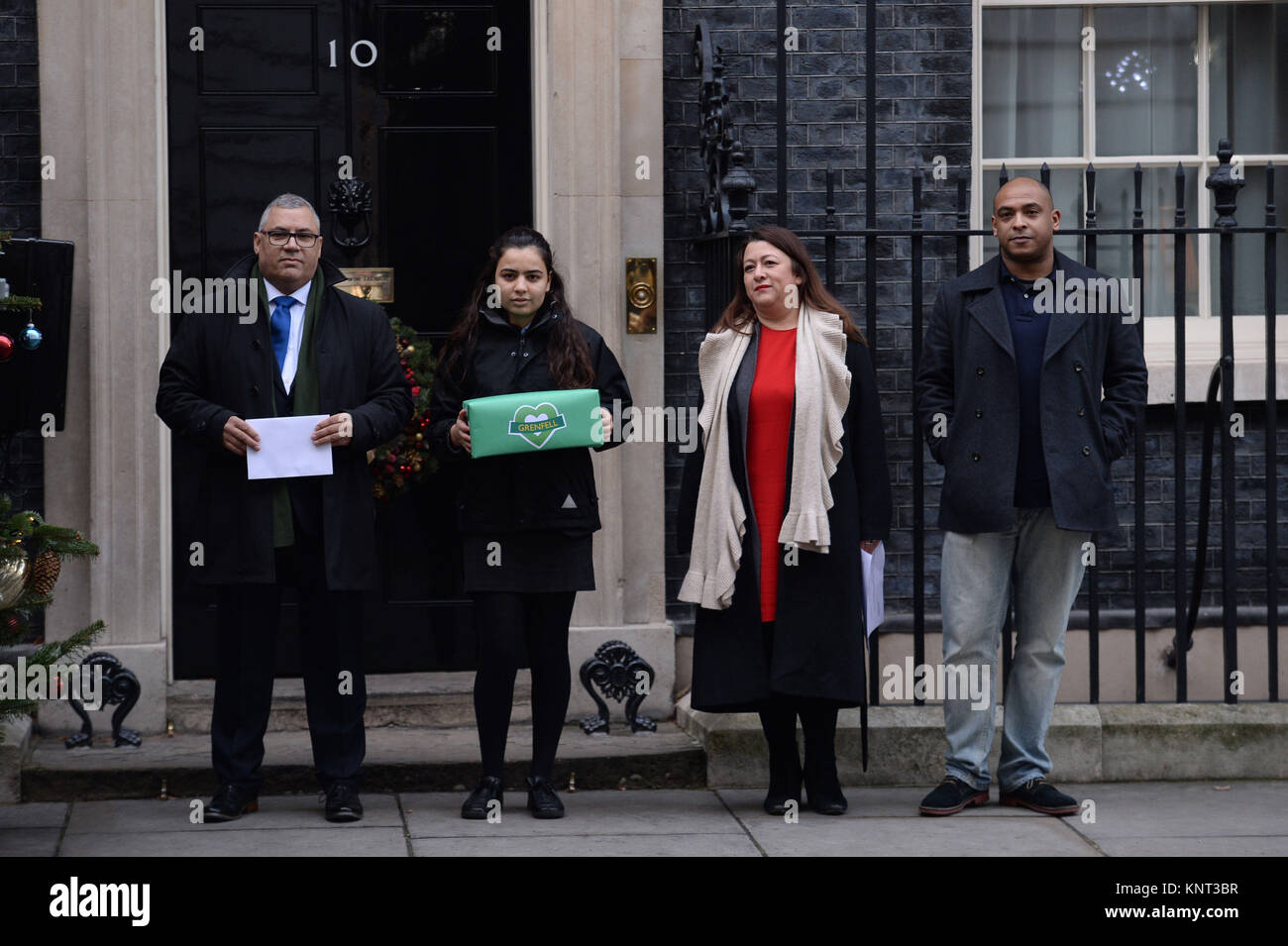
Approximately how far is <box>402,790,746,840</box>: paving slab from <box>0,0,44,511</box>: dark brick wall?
239 centimetres

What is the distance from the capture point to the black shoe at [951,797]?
6.13 metres

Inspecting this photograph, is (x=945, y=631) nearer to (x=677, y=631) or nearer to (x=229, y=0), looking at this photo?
(x=677, y=631)

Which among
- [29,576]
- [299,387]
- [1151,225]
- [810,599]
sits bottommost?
[810,599]

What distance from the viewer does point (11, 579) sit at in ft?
18.2

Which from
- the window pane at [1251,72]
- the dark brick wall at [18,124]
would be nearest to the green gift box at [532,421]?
the dark brick wall at [18,124]

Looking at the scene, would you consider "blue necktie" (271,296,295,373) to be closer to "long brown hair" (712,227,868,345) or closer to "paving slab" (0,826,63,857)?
"long brown hair" (712,227,868,345)

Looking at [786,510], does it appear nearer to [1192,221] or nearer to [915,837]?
[915,837]

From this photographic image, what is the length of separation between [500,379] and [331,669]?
1158mm

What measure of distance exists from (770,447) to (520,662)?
1142mm

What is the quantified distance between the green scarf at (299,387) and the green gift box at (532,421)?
0.57m

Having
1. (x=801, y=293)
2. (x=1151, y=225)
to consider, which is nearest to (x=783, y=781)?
(x=801, y=293)

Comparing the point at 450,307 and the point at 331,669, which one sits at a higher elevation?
the point at 450,307

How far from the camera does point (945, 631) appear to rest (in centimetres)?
623

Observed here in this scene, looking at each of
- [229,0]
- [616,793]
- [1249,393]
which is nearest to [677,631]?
[616,793]
